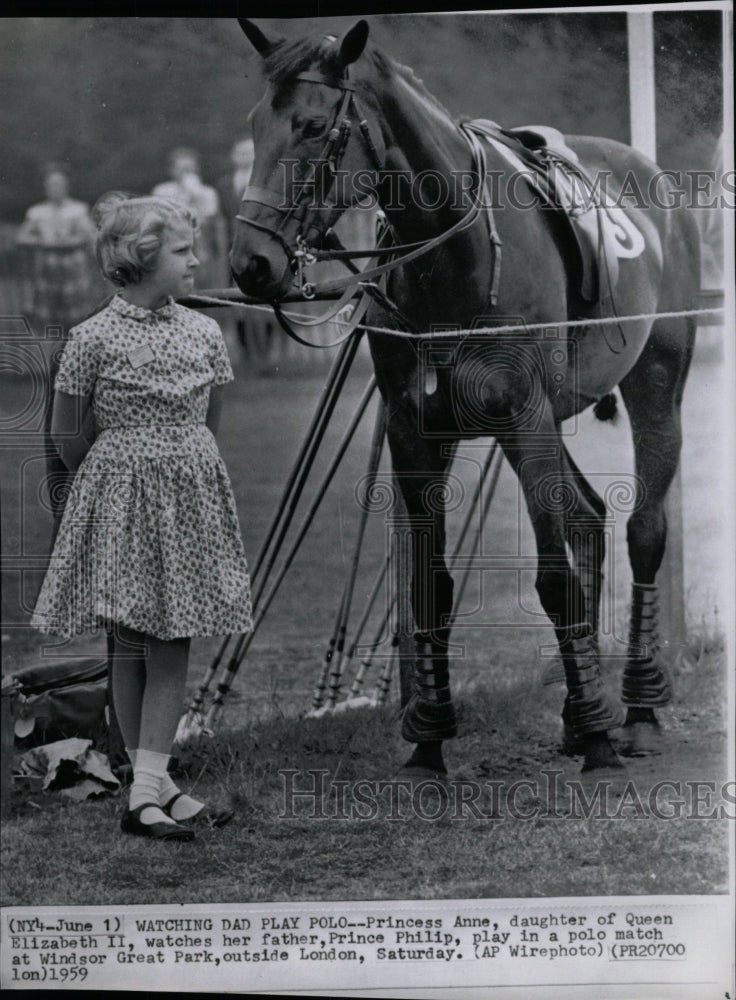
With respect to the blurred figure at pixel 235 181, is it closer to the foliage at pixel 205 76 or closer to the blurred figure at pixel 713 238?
the foliage at pixel 205 76

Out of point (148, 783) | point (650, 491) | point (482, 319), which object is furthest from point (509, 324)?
point (148, 783)

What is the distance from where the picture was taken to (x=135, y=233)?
4531 millimetres

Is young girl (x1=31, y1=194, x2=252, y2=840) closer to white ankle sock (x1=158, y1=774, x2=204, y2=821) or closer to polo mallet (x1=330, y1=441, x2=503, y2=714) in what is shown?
white ankle sock (x1=158, y1=774, x2=204, y2=821)

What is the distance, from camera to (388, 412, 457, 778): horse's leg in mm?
4703

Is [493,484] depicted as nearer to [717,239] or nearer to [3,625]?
[717,239]

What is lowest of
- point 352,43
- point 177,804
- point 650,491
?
point 177,804

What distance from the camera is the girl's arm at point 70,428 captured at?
4551 millimetres

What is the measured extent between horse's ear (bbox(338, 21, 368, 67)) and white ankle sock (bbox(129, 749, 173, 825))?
7.08 feet

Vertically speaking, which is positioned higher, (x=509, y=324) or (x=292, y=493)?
(x=509, y=324)

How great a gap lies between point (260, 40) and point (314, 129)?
0.34m

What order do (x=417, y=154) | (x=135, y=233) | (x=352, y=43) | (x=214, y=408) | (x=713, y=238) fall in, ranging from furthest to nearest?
(x=713, y=238) < (x=214, y=408) < (x=135, y=233) < (x=417, y=154) < (x=352, y=43)

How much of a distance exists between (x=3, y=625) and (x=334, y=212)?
1.70m

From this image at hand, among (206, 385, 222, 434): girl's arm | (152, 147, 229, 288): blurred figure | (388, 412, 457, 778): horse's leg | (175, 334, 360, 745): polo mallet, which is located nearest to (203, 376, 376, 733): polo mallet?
(175, 334, 360, 745): polo mallet

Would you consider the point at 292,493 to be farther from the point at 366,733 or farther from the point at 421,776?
the point at 421,776
